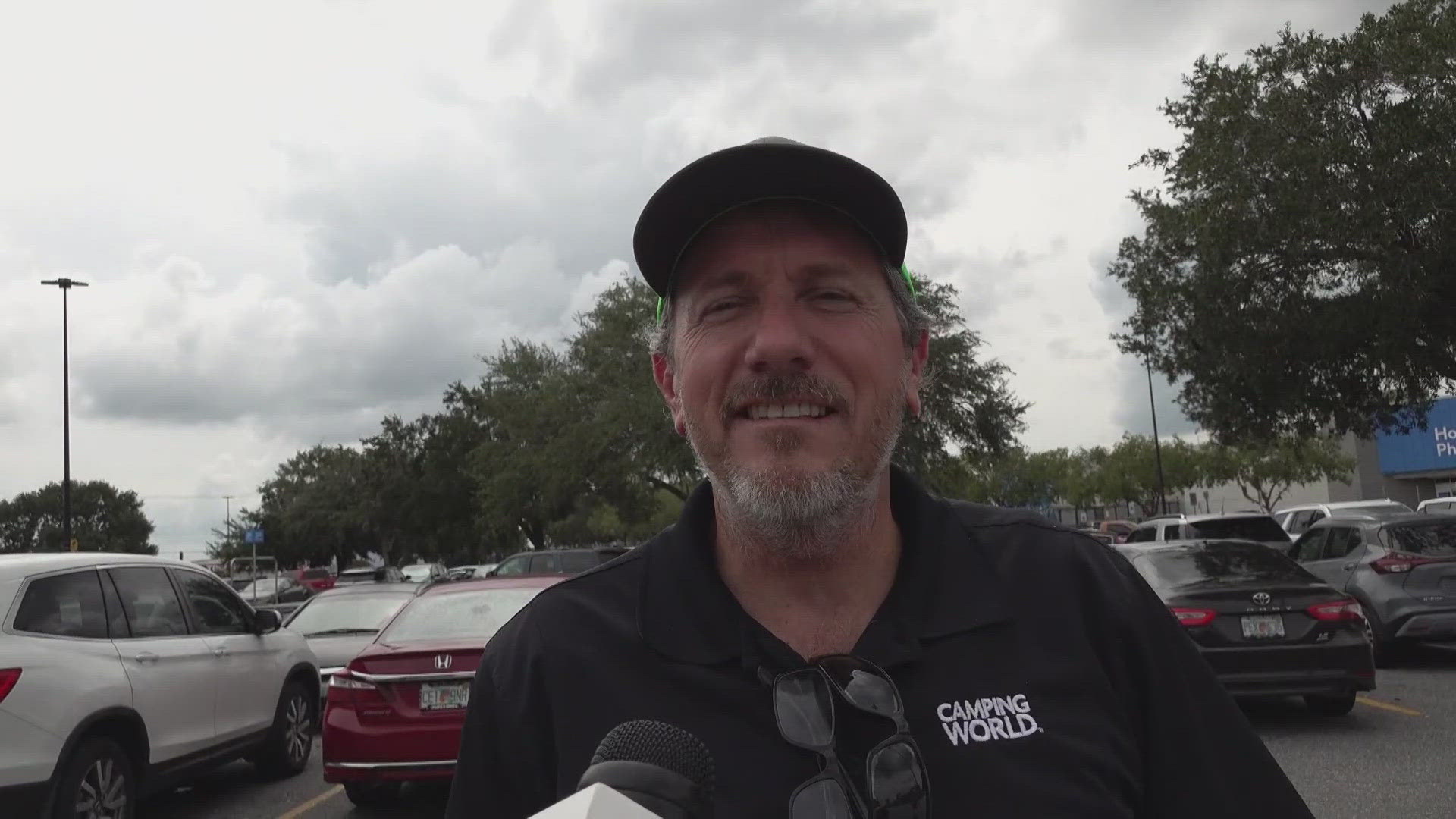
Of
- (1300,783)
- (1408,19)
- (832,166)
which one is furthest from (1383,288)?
(832,166)

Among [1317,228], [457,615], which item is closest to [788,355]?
[457,615]

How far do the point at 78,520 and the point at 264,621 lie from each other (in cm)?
9978

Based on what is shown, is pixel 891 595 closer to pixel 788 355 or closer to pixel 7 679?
pixel 788 355

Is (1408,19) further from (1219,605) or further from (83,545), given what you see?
(83,545)

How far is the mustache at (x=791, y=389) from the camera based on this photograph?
1959mm

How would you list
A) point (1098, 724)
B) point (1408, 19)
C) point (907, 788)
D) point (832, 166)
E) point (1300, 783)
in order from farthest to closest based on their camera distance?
point (1408, 19), point (1300, 783), point (832, 166), point (1098, 724), point (907, 788)

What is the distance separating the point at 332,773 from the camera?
770 centimetres

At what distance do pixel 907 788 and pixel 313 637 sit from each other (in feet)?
38.5

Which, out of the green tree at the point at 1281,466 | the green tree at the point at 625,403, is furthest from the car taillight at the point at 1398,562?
the green tree at the point at 1281,466

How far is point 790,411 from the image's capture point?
1.97 m

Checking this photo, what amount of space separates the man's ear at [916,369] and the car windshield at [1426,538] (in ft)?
39.5

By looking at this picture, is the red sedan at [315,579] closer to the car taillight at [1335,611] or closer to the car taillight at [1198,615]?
the car taillight at [1198,615]

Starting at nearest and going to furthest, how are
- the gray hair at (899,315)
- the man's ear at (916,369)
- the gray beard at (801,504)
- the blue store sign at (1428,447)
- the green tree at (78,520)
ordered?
the gray beard at (801,504) < the gray hair at (899,315) < the man's ear at (916,369) < the blue store sign at (1428,447) < the green tree at (78,520)

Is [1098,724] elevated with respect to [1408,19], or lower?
lower
